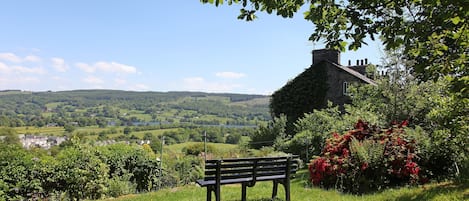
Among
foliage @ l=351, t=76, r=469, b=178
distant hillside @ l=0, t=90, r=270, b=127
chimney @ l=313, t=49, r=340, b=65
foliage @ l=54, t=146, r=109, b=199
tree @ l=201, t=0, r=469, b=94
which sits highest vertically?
chimney @ l=313, t=49, r=340, b=65

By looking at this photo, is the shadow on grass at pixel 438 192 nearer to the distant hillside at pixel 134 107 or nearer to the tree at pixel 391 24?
the tree at pixel 391 24

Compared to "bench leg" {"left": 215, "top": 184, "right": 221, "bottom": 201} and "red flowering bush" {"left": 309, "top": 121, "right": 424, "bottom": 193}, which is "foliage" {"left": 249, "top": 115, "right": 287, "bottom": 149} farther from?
"bench leg" {"left": 215, "top": 184, "right": 221, "bottom": 201}

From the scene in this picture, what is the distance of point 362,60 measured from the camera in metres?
28.1

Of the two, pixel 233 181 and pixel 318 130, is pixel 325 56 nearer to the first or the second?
pixel 318 130

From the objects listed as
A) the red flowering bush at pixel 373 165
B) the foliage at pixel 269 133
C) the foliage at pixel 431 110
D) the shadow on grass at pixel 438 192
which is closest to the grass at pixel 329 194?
the shadow on grass at pixel 438 192

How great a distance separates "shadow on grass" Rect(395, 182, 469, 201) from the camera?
6.52 m

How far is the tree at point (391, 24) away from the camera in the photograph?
3.66m

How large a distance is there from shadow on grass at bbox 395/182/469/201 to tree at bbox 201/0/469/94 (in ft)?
10.1

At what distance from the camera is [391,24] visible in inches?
155

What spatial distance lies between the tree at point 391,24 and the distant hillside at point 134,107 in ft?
290

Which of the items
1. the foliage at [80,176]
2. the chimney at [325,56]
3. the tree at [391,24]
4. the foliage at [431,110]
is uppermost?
the chimney at [325,56]

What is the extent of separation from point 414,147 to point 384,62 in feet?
21.6

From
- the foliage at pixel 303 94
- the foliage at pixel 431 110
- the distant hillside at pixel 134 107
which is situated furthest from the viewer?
the distant hillside at pixel 134 107

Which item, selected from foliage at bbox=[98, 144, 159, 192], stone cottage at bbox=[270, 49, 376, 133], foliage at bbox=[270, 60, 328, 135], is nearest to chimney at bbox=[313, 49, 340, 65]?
stone cottage at bbox=[270, 49, 376, 133]
